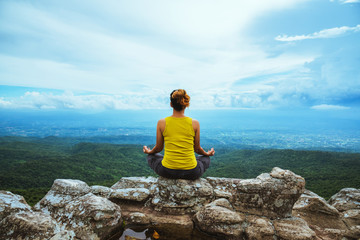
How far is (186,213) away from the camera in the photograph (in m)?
5.50

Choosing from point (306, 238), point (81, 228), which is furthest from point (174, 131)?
point (306, 238)

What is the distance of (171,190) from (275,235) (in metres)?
2.90

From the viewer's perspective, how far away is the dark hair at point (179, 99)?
15.9ft

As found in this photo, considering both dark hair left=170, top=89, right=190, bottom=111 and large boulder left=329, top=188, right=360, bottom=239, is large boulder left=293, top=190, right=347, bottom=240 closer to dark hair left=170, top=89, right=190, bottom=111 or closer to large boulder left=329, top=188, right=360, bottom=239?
large boulder left=329, top=188, right=360, bottom=239

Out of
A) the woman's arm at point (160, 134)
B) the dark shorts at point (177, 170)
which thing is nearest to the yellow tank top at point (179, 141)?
the woman's arm at point (160, 134)

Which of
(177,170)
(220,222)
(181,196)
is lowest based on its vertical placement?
(220,222)

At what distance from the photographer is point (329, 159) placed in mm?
74875

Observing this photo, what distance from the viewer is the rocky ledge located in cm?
443

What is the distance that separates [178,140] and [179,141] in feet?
0.14

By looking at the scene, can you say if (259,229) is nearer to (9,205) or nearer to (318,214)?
(318,214)

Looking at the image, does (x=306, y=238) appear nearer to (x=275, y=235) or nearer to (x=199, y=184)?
(x=275, y=235)

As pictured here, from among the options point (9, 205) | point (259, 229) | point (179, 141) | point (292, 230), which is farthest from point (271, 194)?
point (9, 205)

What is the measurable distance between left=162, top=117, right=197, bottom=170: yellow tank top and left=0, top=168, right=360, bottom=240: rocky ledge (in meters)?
0.85

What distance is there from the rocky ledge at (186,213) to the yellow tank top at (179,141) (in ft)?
2.80
